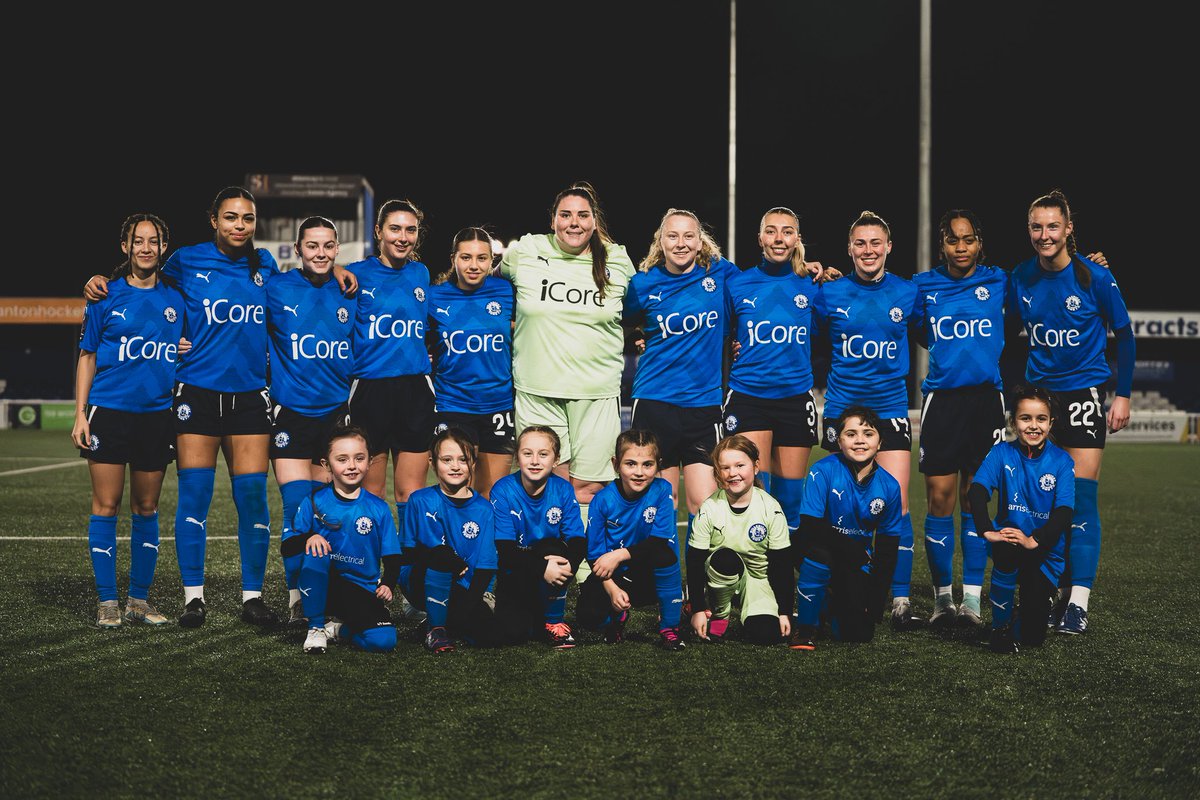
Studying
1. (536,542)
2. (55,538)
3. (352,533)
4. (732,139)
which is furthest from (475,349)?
(732,139)

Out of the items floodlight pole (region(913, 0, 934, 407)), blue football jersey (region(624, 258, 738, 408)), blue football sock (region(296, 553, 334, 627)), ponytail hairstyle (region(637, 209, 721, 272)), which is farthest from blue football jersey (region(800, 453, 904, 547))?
floodlight pole (region(913, 0, 934, 407))

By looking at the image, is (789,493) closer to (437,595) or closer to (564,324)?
(564,324)

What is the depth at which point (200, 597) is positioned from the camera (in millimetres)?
4770

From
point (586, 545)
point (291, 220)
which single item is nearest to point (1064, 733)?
point (586, 545)

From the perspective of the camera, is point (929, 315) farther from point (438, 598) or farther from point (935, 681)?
point (438, 598)

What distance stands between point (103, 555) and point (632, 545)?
233 cm

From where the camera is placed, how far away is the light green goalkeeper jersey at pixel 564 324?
479 centimetres

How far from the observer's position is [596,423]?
15.9ft

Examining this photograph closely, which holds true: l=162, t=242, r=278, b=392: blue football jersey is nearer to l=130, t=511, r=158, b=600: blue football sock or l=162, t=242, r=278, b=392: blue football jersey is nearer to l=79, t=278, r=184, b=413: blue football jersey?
l=79, t=278, r=184, b=413: blue football jersey

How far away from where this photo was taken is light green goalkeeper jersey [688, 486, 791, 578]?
4.45 metres

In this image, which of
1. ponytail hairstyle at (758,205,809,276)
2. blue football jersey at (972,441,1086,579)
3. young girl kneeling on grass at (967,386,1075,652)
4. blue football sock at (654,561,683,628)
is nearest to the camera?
young girl kneeling on grass at (967,386,1075,652)

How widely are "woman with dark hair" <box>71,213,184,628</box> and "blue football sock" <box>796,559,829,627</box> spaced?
278 cm

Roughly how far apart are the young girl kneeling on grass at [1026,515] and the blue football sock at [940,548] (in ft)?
1.36

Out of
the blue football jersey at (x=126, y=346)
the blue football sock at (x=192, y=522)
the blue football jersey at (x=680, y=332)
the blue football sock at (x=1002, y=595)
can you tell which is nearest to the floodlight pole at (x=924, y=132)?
the blue football jersey at (x=680, y=332)
